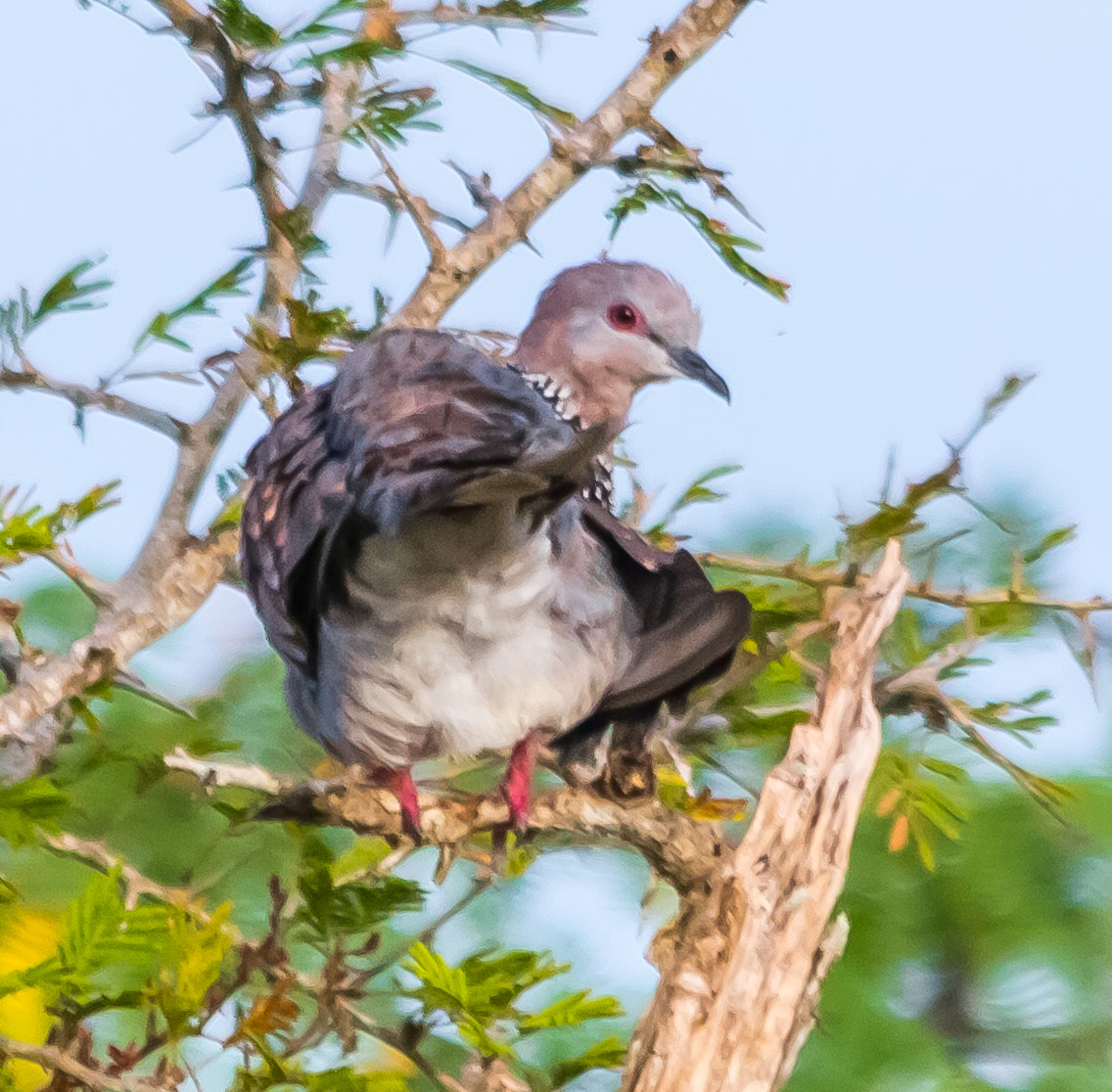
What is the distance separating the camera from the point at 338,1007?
3.91 feet

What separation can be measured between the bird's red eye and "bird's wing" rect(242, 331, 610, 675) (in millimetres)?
434

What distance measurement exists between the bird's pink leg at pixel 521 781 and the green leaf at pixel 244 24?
74 cm

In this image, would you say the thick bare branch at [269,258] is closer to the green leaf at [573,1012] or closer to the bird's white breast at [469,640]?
the bird's white breast at [469,640]

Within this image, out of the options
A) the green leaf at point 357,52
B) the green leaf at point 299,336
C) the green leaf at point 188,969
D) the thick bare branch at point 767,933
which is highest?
the green leaf at point 357,52

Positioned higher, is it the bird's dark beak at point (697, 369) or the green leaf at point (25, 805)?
the bird's dark beak at point (697, 369)

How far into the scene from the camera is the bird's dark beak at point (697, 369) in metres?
1.85

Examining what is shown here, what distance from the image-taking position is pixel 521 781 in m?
1.51

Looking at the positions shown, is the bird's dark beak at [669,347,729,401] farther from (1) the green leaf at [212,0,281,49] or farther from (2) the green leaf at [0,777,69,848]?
(2) the green leaf at [0,777,69,848]

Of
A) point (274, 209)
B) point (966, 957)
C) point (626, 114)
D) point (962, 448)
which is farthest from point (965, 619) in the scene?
point (966, 957)

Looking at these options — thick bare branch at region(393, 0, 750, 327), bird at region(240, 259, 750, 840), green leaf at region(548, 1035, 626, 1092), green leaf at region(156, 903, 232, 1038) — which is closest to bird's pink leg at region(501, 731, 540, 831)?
bird at region(240, 259, 750, 840)

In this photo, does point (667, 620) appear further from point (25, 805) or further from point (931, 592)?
point (25, 805)

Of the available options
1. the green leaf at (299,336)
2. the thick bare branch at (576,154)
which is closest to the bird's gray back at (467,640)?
the green leaf at (299,336)

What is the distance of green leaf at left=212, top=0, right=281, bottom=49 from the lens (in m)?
1.42

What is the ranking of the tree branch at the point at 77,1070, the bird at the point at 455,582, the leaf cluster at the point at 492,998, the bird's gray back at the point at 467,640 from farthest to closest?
the bird's gray back at the point at 467,640, the bird at the point at 455,582, the leaf cluster at the point at 492,998, the tree branch at the point at 77,1070
